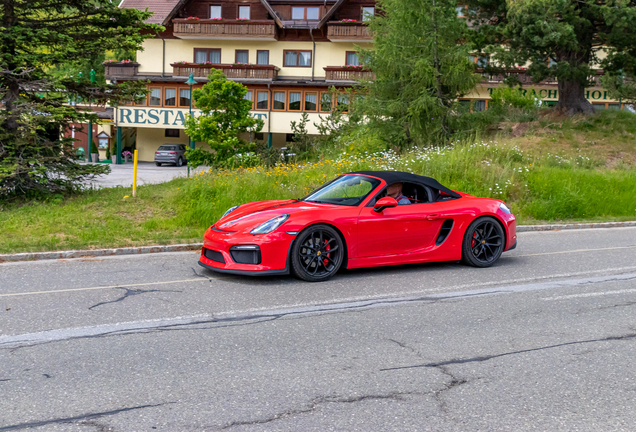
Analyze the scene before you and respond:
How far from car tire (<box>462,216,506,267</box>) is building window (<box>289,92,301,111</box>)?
34049 mm

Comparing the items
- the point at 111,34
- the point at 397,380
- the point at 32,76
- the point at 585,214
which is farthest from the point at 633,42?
the point at 397,380

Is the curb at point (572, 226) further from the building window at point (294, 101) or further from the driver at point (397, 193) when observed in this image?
the building window at point (294, 101)

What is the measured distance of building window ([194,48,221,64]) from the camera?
43250 mm

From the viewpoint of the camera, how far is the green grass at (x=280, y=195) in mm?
10891

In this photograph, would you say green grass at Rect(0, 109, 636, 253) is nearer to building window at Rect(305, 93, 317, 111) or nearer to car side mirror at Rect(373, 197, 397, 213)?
car side mirror at Rect(373, 197, 397, 213)

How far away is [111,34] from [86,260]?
7223 mm

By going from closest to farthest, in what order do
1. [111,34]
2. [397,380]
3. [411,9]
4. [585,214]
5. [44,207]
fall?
1. [397,380]
2. [44,207]
3. [111,34]
4. [585,214]
5. [411,9]

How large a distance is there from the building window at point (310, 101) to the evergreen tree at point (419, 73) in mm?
18772

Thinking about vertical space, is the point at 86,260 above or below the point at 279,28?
below

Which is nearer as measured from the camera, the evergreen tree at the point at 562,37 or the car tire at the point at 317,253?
the car tire at the point at 317,253

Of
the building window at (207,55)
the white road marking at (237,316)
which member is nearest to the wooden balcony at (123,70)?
the building window at (207,55)

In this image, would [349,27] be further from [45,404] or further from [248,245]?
[45,404]

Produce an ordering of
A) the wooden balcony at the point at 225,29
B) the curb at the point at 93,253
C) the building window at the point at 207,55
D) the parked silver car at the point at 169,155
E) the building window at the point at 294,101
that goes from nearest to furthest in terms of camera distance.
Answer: the curb at the point at 93,253, the parked silver car at the point at 169,155, the wooden balcony at the point at 225,29, the building window at the point at 294,101, the building window at the point at 207,55

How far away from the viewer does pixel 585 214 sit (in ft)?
50.7
